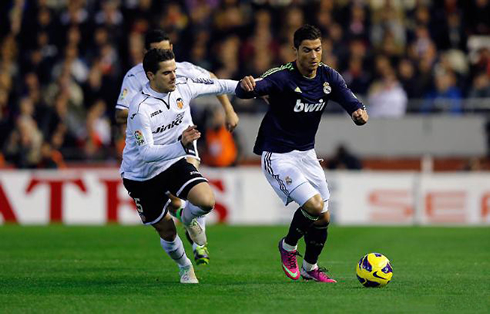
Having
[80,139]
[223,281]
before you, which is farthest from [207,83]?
[80,139]

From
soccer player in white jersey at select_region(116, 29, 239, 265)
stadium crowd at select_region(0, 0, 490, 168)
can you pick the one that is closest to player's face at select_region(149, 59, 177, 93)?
soccer player in white jersey at select_region(116, 29, 239, 265)

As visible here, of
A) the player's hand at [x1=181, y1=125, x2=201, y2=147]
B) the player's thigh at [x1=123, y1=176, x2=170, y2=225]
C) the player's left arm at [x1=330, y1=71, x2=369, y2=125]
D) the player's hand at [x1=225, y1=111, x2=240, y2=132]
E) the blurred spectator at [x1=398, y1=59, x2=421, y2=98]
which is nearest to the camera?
the player's hand at [x1=181, y1=125, x2=201, y2=147]

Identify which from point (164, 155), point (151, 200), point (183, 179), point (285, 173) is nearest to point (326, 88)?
point (285, 173)

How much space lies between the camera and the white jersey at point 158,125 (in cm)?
1018

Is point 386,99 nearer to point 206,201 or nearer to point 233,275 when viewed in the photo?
point 233,275

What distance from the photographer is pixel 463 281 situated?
1070 cm

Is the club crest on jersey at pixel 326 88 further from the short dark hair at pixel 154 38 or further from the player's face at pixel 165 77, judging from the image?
the short dark hair at pixel 154 38

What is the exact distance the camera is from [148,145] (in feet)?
33.4

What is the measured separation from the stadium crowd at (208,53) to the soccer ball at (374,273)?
35.2 feet

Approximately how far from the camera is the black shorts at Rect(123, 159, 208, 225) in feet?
34.9

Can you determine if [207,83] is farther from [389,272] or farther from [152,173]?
[389,272]

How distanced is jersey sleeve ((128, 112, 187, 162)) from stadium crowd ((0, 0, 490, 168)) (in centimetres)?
1025

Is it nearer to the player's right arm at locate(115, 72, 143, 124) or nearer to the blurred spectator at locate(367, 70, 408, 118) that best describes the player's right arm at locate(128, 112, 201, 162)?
the player's right arm at locate(115, 72, 143, 124)

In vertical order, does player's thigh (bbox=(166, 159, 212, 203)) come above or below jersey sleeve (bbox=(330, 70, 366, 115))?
below
